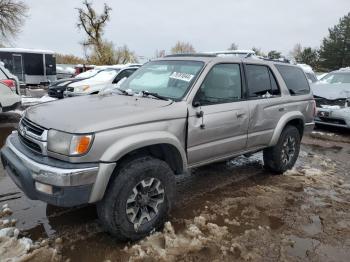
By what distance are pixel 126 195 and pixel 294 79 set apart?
12.5 feet

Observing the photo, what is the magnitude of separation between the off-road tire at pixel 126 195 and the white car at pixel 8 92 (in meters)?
6.39

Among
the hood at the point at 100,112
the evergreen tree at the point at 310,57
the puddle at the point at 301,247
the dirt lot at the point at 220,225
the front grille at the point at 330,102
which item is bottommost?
the puddle at the point at 301,247

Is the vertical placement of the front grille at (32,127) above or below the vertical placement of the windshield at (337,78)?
below

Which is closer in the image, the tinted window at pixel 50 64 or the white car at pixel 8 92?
the white car at pixel 8 92

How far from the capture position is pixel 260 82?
5.03 meters

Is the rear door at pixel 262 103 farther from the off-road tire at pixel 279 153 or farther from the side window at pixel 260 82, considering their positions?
the off-road tire at pixel 279 153

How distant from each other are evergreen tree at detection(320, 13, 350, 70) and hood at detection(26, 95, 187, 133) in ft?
153

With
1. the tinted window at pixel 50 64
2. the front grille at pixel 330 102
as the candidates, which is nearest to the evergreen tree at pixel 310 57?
the tinted window at pixel 50 64

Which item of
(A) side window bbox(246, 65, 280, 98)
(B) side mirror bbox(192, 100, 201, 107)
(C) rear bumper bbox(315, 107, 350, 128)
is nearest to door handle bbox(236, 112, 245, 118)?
(A) side window bbox(246, 65, 280, 98)

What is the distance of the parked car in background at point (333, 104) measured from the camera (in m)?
9.21

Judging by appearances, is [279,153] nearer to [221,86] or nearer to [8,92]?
[221,86]

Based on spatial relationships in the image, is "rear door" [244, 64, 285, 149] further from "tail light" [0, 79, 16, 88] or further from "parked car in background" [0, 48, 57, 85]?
"parked car in background" [0, 48, 57, 85]

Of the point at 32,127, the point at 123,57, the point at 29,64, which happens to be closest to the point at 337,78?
the point at 32,127

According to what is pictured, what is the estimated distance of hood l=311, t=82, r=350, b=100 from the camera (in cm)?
955
